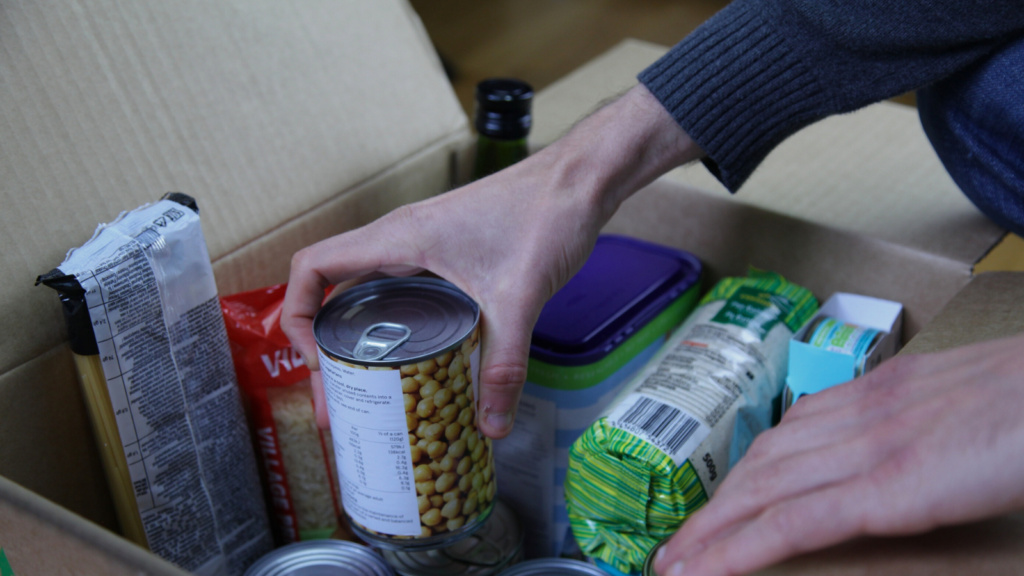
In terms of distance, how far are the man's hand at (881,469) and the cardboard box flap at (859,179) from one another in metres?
0.43

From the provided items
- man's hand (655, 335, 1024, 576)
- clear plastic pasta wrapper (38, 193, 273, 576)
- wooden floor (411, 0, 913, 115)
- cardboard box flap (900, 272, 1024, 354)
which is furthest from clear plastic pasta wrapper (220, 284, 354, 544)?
wooden floor (411, 0, 913, 115)

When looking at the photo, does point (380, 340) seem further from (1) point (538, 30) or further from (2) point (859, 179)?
(1) point (538, 30)

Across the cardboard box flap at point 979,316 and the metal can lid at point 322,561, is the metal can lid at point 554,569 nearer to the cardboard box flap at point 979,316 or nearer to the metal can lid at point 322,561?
the metal can lid at point 322,561

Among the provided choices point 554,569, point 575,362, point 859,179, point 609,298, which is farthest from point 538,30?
point 554,569

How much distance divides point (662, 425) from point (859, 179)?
1.51 ft

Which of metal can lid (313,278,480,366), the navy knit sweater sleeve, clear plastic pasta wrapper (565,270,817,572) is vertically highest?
the navy knit sweater sleeve

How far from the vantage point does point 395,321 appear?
1.94 ft

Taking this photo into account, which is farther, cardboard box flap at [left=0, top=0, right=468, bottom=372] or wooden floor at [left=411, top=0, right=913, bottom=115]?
wooden floor at [left=411, top=0, right=913, bottom=115]

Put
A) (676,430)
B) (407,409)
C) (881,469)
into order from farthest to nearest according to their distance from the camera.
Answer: (676,430) → (407,409) → (881,469)

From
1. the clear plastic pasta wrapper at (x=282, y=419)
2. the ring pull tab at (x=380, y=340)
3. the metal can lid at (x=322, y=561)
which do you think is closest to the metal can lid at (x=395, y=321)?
the ring pull tab at (x=380, y=340)

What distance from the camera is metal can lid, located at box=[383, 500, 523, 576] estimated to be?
Answer: 0.68 meters

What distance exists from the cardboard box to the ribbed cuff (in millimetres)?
157

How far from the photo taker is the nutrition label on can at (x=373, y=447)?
534 millimetres

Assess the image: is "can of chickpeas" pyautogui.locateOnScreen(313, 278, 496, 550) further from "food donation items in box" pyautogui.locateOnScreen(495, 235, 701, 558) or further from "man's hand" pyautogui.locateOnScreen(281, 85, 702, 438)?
"food donation items in box" pyautogui.locateOnScreen(495, 235, 701, 558)
